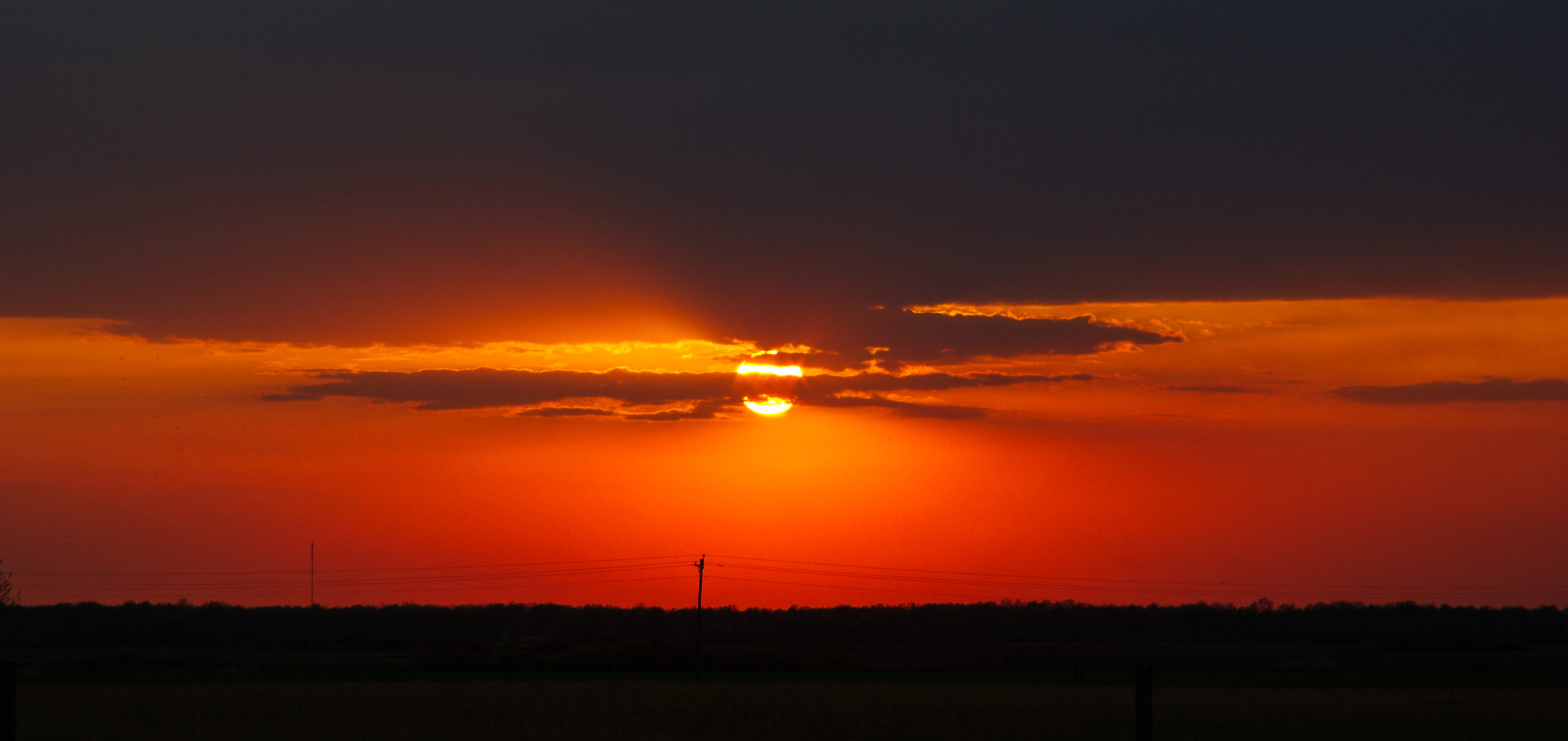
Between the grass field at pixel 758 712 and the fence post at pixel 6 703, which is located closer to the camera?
the fence post at pixel 6 703

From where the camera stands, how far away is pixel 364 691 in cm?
6806

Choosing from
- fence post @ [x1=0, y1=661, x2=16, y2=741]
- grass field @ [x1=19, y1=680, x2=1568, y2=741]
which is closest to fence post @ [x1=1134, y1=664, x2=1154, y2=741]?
fence post @ [x1=0, y1=661, x2=16, y2=741]

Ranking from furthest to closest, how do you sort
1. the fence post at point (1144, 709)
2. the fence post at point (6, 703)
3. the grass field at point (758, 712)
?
the grass field at point (758, 712), the fence post at point (6, 703), the fence post at point (1144, 709)

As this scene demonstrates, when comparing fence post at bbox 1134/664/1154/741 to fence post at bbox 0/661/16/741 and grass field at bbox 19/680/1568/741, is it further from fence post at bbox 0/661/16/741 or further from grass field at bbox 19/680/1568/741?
grass field at bbox 19/680/1568/741

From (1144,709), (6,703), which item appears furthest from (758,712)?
(1144,709)

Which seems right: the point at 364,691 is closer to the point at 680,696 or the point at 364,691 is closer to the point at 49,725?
the point at 680,696

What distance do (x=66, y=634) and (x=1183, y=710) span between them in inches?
7472

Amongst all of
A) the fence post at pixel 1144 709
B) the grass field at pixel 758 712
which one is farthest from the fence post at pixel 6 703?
the grass field at pixel 758 712

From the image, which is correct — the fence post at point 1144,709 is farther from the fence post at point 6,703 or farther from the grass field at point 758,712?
the grass field at point 758,712

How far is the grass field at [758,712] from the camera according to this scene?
42594 mm

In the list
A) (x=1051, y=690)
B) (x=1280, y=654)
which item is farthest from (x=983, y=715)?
(x=1280, y=654)

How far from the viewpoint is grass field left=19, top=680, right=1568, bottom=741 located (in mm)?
42594

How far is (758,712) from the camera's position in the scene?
52.9 metres

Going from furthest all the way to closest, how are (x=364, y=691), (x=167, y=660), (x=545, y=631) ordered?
(x=545, y=631) → (x=167, y=660) → (x=364, y=691)
